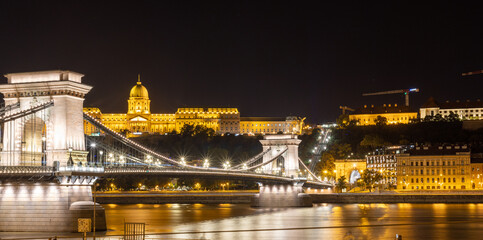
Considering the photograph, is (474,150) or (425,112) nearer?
(474,150)

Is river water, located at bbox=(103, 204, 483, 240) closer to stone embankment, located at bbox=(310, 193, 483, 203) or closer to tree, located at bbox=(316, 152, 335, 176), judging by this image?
stone embankment, located at bbox=(310, 193, 483, 203)

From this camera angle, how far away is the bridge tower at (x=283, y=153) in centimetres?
6359

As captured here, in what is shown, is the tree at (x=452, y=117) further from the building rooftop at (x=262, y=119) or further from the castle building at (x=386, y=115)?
the building rooftop at (x=262, y=119)

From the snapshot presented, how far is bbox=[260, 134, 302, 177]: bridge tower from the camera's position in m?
63.6

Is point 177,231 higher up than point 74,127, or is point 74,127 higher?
point 74,127

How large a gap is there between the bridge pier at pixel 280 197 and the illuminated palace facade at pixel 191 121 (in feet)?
306

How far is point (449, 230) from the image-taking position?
37.8m

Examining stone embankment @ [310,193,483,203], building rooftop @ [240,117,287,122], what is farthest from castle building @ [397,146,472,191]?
building rooftop @ [240,117,287,122]

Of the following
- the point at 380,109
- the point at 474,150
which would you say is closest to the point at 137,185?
the point at 474,150

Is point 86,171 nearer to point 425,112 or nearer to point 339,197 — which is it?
point 339,197

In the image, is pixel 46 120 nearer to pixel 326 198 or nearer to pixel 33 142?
pixel 33 142

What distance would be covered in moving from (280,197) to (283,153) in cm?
668

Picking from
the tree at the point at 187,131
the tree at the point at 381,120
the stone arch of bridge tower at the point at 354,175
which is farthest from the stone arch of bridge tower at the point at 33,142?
the tree at the point at 187,131

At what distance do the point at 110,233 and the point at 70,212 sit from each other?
2.66m
